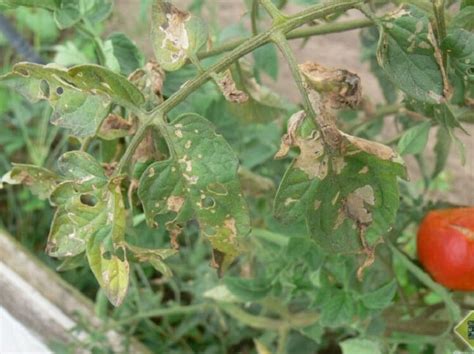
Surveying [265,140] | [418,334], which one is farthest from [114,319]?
[418,334]

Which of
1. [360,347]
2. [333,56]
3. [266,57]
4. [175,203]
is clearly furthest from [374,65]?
[333,56]

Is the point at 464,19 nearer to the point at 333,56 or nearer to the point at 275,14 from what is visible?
the point at 275,14

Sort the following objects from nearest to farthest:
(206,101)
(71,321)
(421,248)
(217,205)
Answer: (217,205), (421,248), (206,101), (71,321)

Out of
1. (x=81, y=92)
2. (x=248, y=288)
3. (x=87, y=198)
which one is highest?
(x=81, y=92)

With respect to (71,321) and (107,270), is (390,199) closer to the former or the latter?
(107,270)

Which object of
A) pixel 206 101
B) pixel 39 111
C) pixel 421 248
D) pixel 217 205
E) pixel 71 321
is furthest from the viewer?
pixel 39 111

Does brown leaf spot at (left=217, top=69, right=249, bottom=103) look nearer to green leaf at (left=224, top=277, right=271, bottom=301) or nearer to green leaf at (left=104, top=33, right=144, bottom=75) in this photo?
green leaf at (left=104, top=33, right=144, bottom=75)
